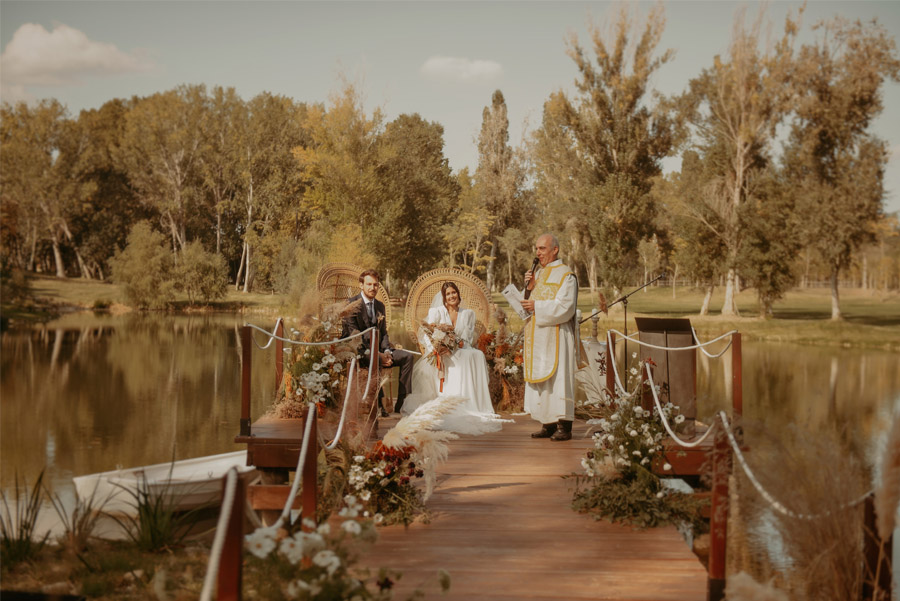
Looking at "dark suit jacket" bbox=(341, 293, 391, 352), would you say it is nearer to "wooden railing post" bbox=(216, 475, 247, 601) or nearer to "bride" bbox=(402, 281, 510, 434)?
"bride" bbox=(402, 281, 510, 434)

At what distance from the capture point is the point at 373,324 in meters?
8.49

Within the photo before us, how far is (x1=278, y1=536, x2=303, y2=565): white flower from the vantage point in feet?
9.42

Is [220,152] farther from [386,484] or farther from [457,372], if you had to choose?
[386,484]

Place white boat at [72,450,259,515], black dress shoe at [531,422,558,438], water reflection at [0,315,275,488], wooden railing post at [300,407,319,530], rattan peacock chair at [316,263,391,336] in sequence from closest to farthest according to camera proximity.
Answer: wooden railing post at [300,407,319,530] → white boat at [72,450,259,515] → black dress shoe at [531,422,558,438] → rattan peacock chair at [316,263,391,336] → water reflection at [0,315,275,488]

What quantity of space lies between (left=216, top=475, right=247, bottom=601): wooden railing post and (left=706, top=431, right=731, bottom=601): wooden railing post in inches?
75.2

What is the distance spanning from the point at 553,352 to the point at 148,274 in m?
26.6

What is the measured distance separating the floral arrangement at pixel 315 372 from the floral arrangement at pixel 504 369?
1.78 m

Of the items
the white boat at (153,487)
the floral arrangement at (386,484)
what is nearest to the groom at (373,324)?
the white boat at (153,487)

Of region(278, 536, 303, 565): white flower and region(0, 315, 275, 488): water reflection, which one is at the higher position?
region(278, 536, 303, 565): white flower

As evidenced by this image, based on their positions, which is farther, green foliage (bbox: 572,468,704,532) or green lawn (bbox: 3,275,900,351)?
green lawn (bbox: 3,275,900,351)

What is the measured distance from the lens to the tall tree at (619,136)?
27.0 metres

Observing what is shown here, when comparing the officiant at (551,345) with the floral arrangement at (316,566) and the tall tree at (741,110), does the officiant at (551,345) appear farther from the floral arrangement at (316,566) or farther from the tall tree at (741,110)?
the tall tree at (741,110)

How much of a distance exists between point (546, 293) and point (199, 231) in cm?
2780

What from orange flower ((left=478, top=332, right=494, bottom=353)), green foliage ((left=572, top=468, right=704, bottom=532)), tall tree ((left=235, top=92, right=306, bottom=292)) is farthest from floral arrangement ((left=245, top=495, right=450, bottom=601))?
tall tree ((left=235, top=92, right=306, bottom=292))
